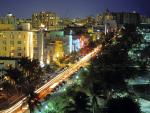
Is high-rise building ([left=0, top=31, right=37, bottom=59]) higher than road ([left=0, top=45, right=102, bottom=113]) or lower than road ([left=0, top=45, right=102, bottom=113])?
higher

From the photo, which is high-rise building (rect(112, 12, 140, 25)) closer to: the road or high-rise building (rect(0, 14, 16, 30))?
high-rise building (rect(0, 14, 16, 30))

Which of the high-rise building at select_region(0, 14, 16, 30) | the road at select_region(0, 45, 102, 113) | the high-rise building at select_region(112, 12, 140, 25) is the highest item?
the high-rise building at select_region(0, 14, 16, 30)

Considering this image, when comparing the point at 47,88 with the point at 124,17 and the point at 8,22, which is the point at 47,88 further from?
the point at 124,17

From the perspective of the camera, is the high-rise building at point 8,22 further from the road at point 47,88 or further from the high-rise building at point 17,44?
the road at point 47,88

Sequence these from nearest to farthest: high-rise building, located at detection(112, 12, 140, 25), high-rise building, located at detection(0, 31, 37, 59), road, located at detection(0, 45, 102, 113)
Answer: road, located at detection(0, 45, 102, 113)
high-rise building, located at detection(0, 31, 37, 59)
high-rise building, located at detection(112, 12, 140, 25)

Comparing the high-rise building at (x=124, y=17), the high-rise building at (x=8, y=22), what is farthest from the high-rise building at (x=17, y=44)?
the high-rise building at (x=124, y=17)

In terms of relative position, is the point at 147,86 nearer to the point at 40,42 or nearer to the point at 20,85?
the point at 40,42

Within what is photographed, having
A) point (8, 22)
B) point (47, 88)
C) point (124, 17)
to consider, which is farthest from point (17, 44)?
point (124, 17)

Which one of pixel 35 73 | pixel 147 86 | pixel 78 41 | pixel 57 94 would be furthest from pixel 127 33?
pixel 57 94

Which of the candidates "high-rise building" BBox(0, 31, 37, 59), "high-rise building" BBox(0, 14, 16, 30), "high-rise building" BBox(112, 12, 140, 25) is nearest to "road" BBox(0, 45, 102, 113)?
"high-rise building" BBox(0, 31, 37, 59)

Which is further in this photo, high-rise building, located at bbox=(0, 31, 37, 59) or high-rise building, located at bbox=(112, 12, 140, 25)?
high-rise building, located at bbox=(112, 12, 140, 25)

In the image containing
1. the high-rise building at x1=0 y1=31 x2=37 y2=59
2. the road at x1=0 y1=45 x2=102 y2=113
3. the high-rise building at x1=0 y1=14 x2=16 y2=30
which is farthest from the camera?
the high-rise building at x1=0 y1=14 x2=16 y2=30

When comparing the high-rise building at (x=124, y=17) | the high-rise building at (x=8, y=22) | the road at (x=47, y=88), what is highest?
the high-rise building at (x=8, y=22)

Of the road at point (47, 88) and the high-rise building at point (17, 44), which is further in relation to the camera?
the high-rise building at point (17, 44)
